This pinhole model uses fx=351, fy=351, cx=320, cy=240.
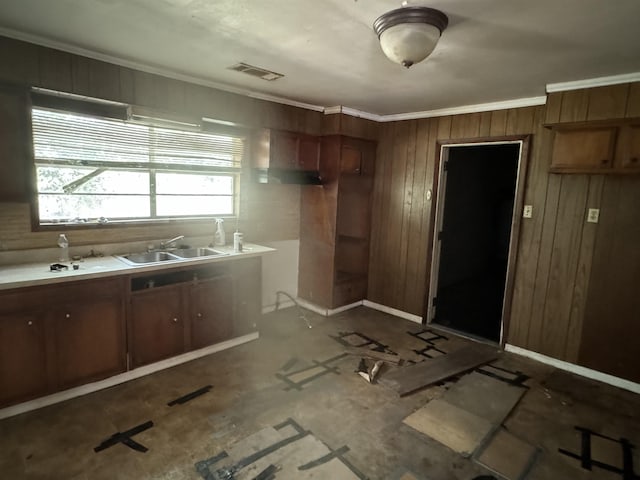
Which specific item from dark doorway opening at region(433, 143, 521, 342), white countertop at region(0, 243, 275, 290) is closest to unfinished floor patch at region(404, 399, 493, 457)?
dark doorway opening at region(433, 143, 521, 342)

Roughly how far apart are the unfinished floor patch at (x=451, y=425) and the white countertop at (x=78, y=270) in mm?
2098

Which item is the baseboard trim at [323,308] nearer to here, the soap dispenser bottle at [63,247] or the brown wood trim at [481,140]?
the brown wood trim at [481,140]

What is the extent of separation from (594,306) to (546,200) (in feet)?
3.39

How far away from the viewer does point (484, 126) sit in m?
3.75

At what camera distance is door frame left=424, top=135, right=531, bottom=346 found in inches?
138

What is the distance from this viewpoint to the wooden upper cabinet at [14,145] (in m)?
2.47

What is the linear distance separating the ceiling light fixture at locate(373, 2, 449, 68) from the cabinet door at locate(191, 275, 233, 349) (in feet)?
7.84

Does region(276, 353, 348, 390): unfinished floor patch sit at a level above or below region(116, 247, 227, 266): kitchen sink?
below

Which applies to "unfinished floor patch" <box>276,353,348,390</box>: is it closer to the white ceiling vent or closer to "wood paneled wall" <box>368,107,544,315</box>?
"wood paneled wall" <box>368,107,544,315</box>

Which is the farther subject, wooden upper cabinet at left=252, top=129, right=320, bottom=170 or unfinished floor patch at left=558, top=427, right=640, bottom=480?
wooden upper cabinet at left=252, top=129, right=320, bottom=170

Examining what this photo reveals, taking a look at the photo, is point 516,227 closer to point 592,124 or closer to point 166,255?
point 592,124

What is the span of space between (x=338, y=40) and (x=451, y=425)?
269 centimetres

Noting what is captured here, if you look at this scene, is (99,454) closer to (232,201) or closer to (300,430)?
(300,430)

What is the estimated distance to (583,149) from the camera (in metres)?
2.95
